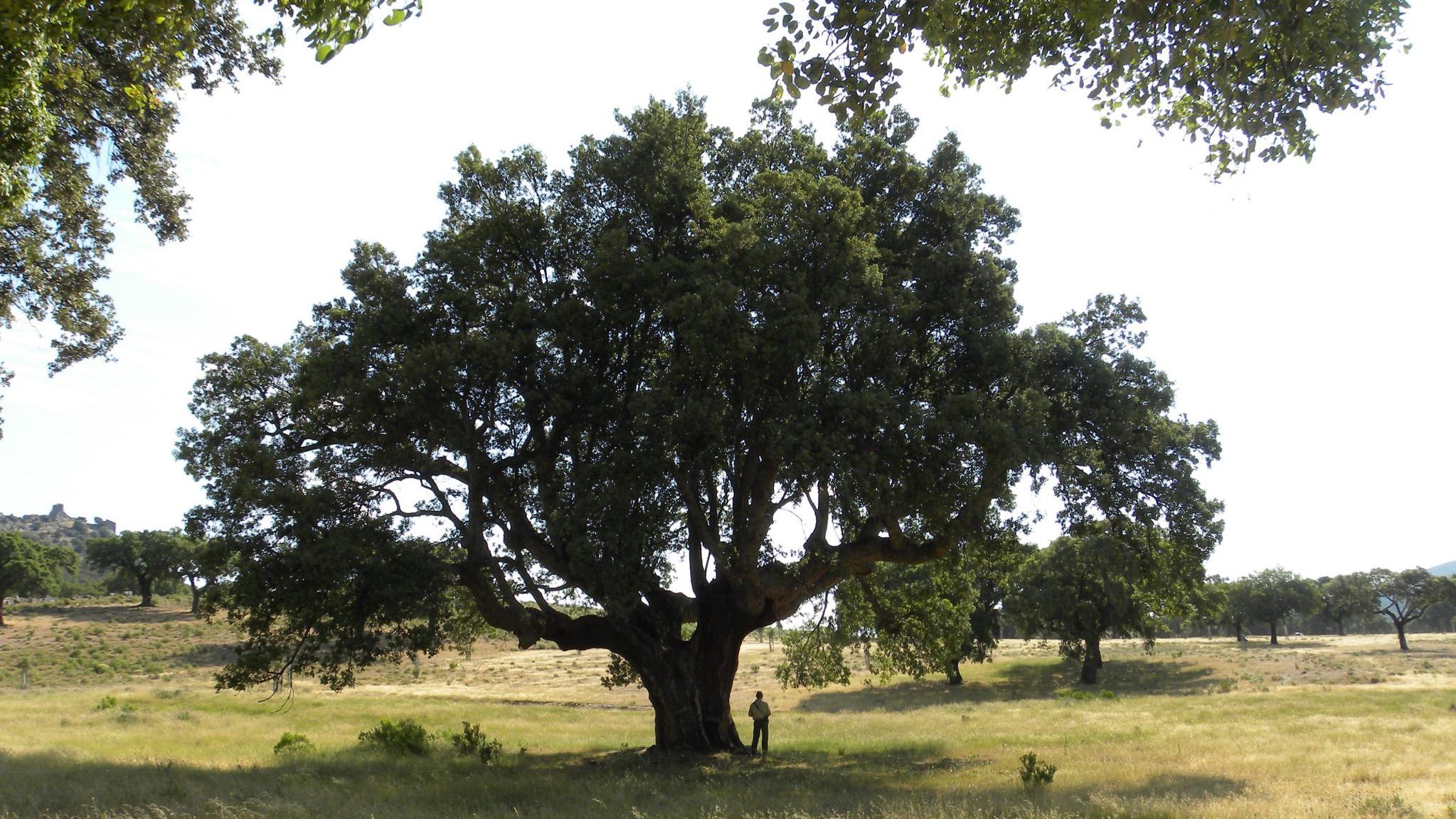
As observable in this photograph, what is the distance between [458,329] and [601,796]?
9.81 m

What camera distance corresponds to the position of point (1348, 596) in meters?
91.9

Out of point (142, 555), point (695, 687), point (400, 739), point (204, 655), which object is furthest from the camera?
point (142, 555)

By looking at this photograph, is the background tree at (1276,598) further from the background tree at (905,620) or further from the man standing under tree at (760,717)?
the man standing under tree at (760,717)

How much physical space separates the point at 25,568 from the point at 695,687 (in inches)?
3195

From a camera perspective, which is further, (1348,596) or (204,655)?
(1348,596)

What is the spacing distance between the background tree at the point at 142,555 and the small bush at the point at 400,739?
75.2 m

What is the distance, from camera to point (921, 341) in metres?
18.3

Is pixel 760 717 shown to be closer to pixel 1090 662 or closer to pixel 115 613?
pixel 1090 662

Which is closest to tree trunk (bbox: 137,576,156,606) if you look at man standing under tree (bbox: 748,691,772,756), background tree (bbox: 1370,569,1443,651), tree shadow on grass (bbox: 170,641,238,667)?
tree shadow on grass (bbox: 170,641,238,667)

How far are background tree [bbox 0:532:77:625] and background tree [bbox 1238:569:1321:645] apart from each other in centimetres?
11348

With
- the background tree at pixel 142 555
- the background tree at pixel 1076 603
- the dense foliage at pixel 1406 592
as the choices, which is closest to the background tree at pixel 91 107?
the background tree at pixel 1076 603

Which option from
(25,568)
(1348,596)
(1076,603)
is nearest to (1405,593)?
(1348,596)

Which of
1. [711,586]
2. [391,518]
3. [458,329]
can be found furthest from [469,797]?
[458,329]

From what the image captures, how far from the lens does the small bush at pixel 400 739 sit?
22078 mm
